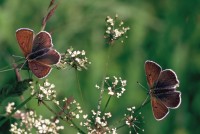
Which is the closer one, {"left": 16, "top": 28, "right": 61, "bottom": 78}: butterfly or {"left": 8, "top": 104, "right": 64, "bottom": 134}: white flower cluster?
{"left": 16, "top": 28, "right": 61, "bottom": 78}: butterfly

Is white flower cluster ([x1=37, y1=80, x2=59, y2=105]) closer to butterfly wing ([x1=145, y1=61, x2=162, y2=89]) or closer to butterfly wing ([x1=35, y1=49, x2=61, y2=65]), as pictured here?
butterfly wing ([x1=35, y1=49, x2=61, y2=65])

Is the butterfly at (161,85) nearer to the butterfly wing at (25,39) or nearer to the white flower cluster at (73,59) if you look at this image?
the white flower cluster at (73,59)

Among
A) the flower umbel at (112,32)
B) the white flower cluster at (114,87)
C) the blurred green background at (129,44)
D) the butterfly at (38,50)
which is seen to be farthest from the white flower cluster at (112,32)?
the blurred green background at (129,44)

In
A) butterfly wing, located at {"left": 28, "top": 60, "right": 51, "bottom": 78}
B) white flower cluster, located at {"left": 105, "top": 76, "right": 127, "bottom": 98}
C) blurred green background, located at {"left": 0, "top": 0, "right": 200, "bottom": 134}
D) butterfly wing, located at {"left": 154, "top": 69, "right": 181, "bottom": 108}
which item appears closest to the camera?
butterfly wing, located at {"left": 28, "top": 60, "right": 51, "bottom": 78}

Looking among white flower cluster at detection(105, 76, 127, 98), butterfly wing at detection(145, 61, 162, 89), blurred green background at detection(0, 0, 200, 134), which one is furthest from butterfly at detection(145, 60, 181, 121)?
blurred green background at detection(0, 0, 200, 134)

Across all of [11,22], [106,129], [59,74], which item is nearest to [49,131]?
[106,129]

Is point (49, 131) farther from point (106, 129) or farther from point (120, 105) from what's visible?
point (120, 105)

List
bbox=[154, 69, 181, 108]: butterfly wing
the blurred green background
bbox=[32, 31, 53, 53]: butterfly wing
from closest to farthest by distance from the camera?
bbox=[32, 31, 53, 53]: butterfly wing < bbox=[154, 69, 181, 108]: butterfly wing < the blurred green background
